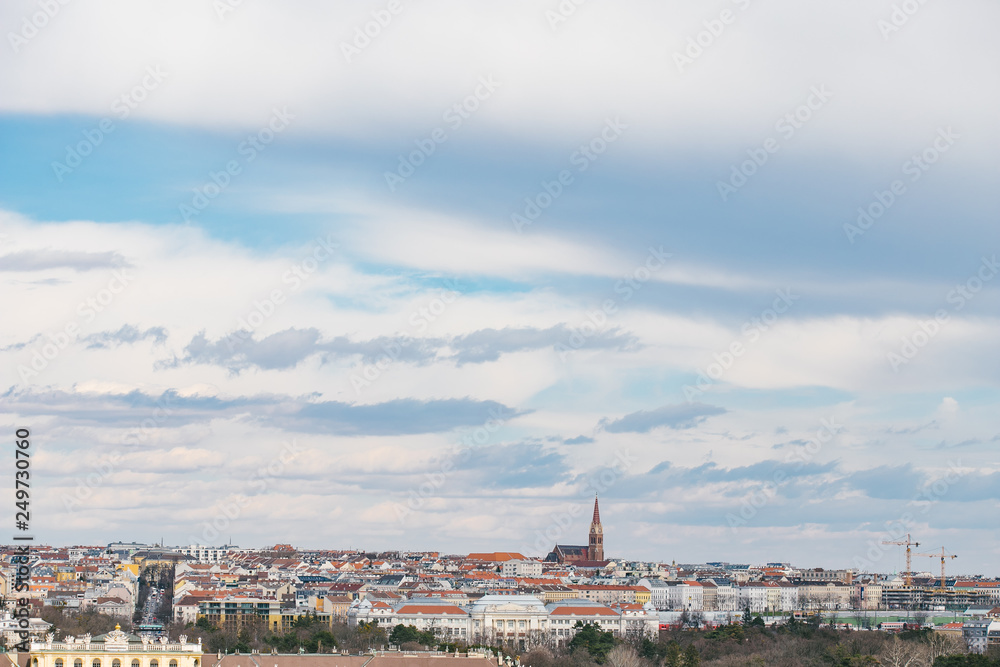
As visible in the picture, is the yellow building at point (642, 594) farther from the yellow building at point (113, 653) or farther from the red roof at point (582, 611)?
the yellow building at point (113, 653)

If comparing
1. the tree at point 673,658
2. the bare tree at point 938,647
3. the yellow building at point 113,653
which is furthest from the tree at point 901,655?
the yellow building at point 113,653

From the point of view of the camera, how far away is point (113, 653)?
67312mm

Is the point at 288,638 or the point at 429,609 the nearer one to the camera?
the point at 288,638

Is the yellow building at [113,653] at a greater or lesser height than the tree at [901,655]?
greater

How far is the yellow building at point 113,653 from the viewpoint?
6706 centimetres

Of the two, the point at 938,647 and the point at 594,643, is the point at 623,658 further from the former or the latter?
the point at 938,647

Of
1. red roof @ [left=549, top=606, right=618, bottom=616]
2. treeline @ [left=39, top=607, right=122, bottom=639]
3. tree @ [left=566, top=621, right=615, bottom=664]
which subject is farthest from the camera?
red roof @ [left=549, top=606, right=618, bottom=616]

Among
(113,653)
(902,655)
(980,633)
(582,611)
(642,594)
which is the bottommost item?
(980,633)

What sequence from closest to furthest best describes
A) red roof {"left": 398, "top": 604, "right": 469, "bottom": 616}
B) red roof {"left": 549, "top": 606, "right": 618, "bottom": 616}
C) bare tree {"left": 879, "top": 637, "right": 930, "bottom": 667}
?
bare tree {"left": 879, "top": 637, "right": 930, "bottom": 667}
red roof {"left": 398, "top": 604, "right": 469, "bottom": 616}
red roof {"left": 549, "top": 606, "right": 618, "bottom": 616}

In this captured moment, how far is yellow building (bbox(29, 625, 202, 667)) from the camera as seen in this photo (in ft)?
220

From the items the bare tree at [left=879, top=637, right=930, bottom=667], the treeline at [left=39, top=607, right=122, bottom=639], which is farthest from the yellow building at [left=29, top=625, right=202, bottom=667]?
the bare tree at [left=879, top=637, right=930, bottom=667]

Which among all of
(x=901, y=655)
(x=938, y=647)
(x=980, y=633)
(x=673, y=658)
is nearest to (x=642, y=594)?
(x=980, y=633)

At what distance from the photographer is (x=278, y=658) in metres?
77.1

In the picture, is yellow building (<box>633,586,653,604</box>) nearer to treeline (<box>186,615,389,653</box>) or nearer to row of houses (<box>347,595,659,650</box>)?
row of houses (<box>347,595,659,650</box>)
